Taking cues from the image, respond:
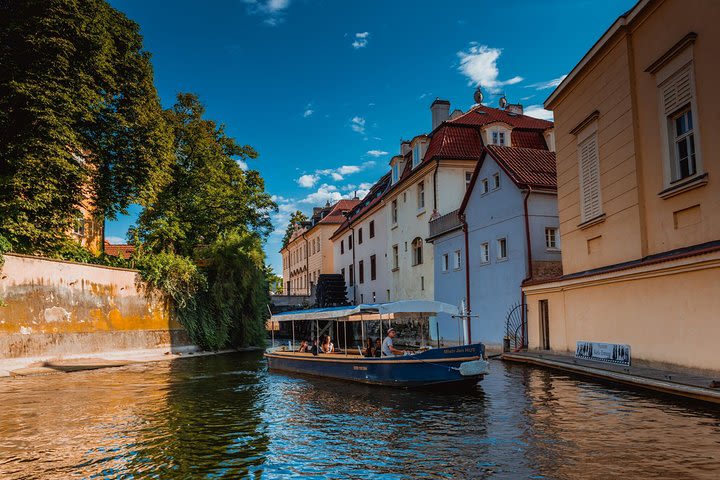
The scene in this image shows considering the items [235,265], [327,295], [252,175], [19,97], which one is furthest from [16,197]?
[327,295]

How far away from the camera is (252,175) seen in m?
38.1

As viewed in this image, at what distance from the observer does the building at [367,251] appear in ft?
137

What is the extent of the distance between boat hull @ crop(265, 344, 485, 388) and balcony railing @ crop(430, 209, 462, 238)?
41.4 feet

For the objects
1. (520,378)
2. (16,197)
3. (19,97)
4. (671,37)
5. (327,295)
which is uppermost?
(19,97)

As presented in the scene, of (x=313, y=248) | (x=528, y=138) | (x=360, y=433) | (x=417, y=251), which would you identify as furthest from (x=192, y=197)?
(x=313, y=248)

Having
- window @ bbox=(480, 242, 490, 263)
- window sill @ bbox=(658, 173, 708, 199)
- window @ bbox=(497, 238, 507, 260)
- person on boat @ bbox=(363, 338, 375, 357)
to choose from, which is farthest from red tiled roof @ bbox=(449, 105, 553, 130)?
person on boat @ bbox=(363, 338, 375, 357)

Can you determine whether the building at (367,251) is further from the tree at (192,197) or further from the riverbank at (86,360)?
the riverbank at (86,360)

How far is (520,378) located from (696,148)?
296 inches

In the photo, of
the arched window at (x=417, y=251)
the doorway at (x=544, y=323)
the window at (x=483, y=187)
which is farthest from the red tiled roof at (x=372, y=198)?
the doorway at (x=544, y=323)

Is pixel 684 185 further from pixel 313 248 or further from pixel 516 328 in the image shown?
pixel 313 248

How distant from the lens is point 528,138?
1240 inches

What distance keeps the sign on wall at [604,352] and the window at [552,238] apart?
6239mm

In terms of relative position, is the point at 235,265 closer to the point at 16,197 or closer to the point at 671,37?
the point at 16,197

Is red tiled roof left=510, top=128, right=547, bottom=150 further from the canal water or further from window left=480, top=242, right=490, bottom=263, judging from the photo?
the canal water
